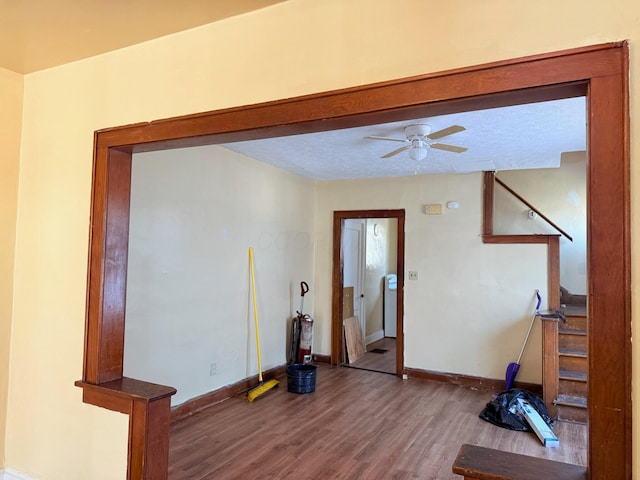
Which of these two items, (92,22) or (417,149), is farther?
(417,149)

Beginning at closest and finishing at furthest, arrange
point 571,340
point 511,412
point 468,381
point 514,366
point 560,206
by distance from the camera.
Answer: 1. point 511,412
2. point 571,340
3. point 514,366
4. point 468,381
5. point 560,206

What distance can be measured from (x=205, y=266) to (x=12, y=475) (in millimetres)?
2064

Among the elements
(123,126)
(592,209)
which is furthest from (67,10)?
(592,209)

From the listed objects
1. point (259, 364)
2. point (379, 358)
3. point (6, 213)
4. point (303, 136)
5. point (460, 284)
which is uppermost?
point (303, 136)

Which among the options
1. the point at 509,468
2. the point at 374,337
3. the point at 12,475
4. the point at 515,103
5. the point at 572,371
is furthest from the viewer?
the point at 374,337

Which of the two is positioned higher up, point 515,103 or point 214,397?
point 515,103

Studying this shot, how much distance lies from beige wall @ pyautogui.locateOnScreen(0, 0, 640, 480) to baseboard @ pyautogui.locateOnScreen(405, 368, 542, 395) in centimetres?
392

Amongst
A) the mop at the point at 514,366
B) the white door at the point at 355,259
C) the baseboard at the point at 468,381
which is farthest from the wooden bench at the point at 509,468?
the white door at the point at 355,259

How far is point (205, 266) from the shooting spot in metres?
4.11

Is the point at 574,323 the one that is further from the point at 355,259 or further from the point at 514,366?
the point at 355,259

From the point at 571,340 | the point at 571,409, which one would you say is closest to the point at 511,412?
the point at 571,409

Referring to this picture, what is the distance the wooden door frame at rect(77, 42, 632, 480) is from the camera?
3.96 ft

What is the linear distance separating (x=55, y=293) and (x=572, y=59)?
2.65 meters

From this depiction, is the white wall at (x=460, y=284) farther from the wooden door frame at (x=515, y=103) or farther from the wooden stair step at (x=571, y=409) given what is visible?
the wooden door frame at (x=515, y=103)
